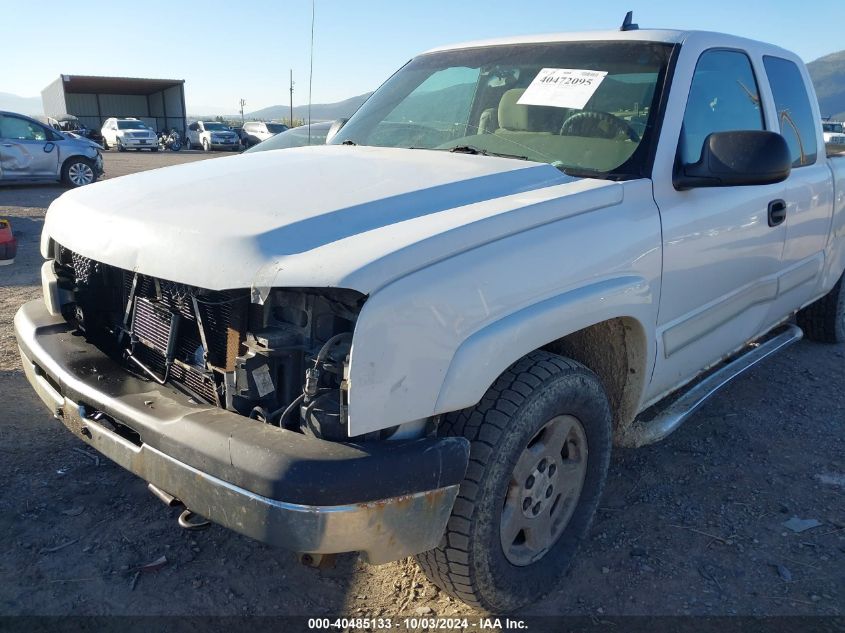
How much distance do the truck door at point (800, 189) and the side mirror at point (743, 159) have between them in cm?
102

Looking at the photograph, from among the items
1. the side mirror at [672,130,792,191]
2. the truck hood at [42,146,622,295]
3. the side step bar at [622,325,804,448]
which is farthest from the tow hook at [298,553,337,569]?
the side mirror at [672,130,792,191]

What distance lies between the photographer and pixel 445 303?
175 cm

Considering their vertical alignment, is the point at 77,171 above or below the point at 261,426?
below

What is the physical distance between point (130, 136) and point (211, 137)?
16.4 ft

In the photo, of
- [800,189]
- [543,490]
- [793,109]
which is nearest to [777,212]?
[800,189]

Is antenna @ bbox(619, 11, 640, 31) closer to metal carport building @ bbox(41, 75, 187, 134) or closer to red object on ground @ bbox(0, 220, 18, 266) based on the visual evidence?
red object on ground @ bbox(0, 220, 18, 266)

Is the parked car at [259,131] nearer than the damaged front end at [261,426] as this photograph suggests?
No

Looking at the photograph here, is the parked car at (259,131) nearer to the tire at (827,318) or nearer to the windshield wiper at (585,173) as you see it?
the tire at (827,318)

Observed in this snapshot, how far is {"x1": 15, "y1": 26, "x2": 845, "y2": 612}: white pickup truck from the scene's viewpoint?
5.63 feet

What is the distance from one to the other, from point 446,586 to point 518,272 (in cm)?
101

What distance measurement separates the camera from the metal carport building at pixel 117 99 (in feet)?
126

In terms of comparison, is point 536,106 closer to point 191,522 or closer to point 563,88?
point 563,88

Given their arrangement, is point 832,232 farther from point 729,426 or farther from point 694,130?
point 694,130

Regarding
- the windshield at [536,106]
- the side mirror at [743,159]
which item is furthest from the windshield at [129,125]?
the side mirror at [743,159]
